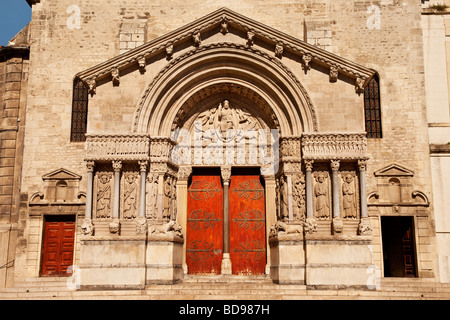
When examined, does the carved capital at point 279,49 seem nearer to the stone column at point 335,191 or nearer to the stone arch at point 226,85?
the stone arch at point 226,85

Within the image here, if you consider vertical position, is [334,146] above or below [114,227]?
above

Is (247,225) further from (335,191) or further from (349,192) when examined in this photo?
(349,192)

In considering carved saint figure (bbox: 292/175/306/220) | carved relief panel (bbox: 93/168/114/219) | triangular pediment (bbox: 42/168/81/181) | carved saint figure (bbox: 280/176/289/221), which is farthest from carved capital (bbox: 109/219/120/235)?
carved saint figure (bbox: 292/175/306/220)

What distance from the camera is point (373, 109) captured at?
18969 mm

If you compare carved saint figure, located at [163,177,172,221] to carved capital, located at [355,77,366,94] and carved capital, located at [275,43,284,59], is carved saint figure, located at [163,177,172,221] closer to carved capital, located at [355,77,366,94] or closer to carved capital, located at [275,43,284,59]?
carved capital, located at [275,43,284,59]

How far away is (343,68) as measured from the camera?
1603 centimetres

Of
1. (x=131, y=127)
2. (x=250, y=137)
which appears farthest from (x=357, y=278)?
(x=131, y=127)

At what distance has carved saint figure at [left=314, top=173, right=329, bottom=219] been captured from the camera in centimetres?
1584

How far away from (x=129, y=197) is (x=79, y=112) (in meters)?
5.01

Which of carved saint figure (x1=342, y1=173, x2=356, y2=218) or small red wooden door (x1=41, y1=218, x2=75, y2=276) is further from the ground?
carved saint figure (x1=342, y1=173, x2=356, y2=218)

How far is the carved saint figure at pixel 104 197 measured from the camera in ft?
52.9

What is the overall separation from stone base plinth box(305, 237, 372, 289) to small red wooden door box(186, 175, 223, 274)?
370 cm

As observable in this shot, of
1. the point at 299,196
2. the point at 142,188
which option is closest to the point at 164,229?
the point at 142,188
